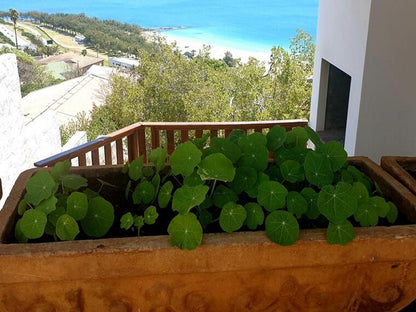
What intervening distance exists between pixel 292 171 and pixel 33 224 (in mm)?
594

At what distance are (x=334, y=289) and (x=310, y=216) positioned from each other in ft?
0.54

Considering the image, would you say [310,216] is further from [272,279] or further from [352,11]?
[352,11]

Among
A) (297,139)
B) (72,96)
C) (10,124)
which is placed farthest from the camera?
(72,96)

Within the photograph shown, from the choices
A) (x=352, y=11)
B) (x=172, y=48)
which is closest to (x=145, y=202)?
(x=352, y=11)

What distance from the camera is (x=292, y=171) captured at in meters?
1.13

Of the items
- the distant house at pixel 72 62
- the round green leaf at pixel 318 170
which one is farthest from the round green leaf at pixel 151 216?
the distant house at pixel 72 62

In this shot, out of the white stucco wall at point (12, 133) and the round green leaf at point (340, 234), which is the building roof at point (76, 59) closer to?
the white stucco wall at point (12, 133)

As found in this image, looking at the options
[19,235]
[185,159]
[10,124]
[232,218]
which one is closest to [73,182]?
[19,235]

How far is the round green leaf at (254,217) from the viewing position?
1.04m

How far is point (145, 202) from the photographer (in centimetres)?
119

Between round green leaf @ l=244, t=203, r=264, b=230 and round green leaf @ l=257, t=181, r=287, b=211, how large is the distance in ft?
0.05

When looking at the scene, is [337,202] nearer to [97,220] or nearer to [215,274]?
[215,274]

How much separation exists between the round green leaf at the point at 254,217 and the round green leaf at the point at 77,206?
36 centimetres

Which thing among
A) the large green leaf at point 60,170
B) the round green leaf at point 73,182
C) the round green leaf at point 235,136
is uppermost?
the round green leaf at point 235,136
